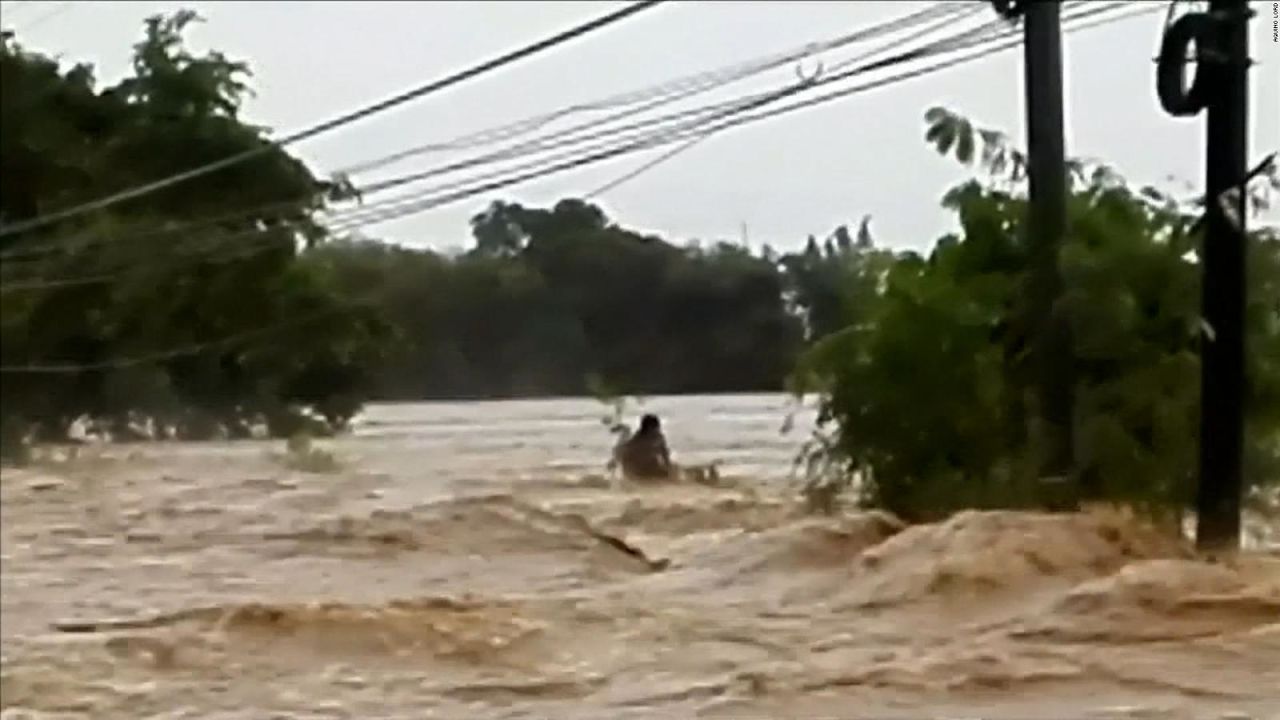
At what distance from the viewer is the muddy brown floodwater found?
1.74m

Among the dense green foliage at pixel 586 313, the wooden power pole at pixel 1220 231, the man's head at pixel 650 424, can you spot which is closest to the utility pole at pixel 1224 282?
the wooden power pole at pixel 1220 231

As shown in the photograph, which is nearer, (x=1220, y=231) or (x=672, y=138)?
(x=1220, y=231)

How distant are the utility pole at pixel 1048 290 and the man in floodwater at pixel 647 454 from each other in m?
0.38

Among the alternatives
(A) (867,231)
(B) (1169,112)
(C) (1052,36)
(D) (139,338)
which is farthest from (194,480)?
(B) (1169,112)

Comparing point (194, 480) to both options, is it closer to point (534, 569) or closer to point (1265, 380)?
point (534, 569)

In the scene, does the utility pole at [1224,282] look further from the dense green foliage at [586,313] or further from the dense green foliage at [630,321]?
the dense green foliage at [586,313]

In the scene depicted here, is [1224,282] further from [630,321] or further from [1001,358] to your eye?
[630,321]

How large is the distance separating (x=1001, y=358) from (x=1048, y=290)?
3.4 inches

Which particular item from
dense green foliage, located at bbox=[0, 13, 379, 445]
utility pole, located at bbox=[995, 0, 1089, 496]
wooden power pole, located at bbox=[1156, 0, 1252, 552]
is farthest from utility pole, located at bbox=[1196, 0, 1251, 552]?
dense green foliage, located at bbox=[0, 13, 379, 445]

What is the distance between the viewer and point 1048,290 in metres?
2.44

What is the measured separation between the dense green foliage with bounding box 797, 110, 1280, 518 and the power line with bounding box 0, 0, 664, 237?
352 mm

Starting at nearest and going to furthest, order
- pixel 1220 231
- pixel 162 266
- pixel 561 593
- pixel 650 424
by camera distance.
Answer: pixel 1220 231 → pixel 561 593 → pixel 650 424 → pixel 162 266

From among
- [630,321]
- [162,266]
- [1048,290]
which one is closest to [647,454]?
[630,321]

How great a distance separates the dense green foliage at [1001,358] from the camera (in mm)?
2209
